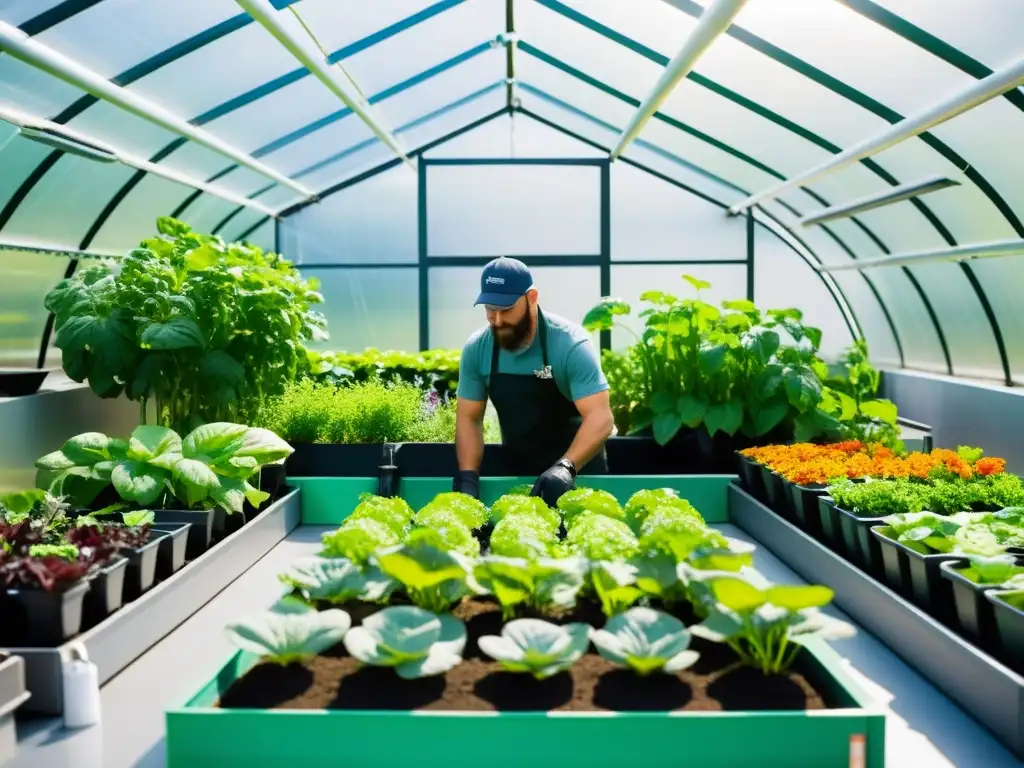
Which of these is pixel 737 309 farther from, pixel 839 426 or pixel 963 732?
pixel 963 732

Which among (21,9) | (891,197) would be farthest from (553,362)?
(891,197)

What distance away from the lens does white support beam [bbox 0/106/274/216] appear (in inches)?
164

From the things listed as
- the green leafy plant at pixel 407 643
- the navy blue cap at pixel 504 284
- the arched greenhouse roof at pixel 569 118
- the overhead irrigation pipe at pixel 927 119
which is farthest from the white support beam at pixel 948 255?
the green leafy plant at pixel 407 643

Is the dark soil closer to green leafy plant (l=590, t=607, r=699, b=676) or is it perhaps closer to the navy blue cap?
green leafy plant (l=590, t=607, r=699, b=676)

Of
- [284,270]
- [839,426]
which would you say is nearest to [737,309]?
[839,426]

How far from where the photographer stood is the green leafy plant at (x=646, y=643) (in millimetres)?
1562

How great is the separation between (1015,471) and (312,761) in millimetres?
4129

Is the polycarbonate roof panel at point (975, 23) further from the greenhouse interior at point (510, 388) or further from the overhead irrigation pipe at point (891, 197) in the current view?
the overhead irrigation pipe at point (891, 197)

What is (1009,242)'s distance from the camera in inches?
200

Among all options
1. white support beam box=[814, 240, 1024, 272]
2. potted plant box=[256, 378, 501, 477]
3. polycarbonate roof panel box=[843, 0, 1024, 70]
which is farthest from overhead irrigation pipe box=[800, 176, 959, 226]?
potted plant box=[256, 378, 501, 477]

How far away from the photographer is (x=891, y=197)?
565cm

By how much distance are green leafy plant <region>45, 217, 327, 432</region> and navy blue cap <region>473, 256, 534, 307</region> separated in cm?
100

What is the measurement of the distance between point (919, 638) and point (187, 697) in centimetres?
162

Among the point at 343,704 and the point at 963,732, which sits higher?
the point at 343,704
